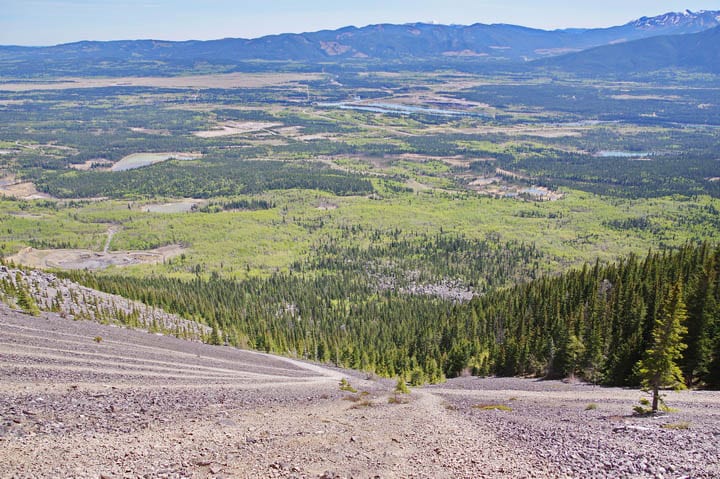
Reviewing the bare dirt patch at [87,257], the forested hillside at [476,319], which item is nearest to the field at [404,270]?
the forested hillside at [476,319]

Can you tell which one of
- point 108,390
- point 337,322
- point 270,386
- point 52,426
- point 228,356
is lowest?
point 337,322

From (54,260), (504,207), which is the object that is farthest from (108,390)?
(504,207)

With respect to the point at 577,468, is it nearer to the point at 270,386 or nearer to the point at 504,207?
the point at 270,386

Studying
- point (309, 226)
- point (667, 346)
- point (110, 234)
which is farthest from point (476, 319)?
point (110, 234)

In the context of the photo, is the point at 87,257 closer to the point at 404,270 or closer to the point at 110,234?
the point at 110,234

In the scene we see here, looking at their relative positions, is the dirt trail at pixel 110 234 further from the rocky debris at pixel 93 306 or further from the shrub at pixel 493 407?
the shrub at pixel 493 407

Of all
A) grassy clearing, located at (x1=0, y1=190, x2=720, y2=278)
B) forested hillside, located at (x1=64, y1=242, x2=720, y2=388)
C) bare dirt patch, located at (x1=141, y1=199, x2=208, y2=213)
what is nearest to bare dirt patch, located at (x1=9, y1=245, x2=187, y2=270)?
grassy clearing, located at (x1=0, y1=190, x2=720, y2=278)
